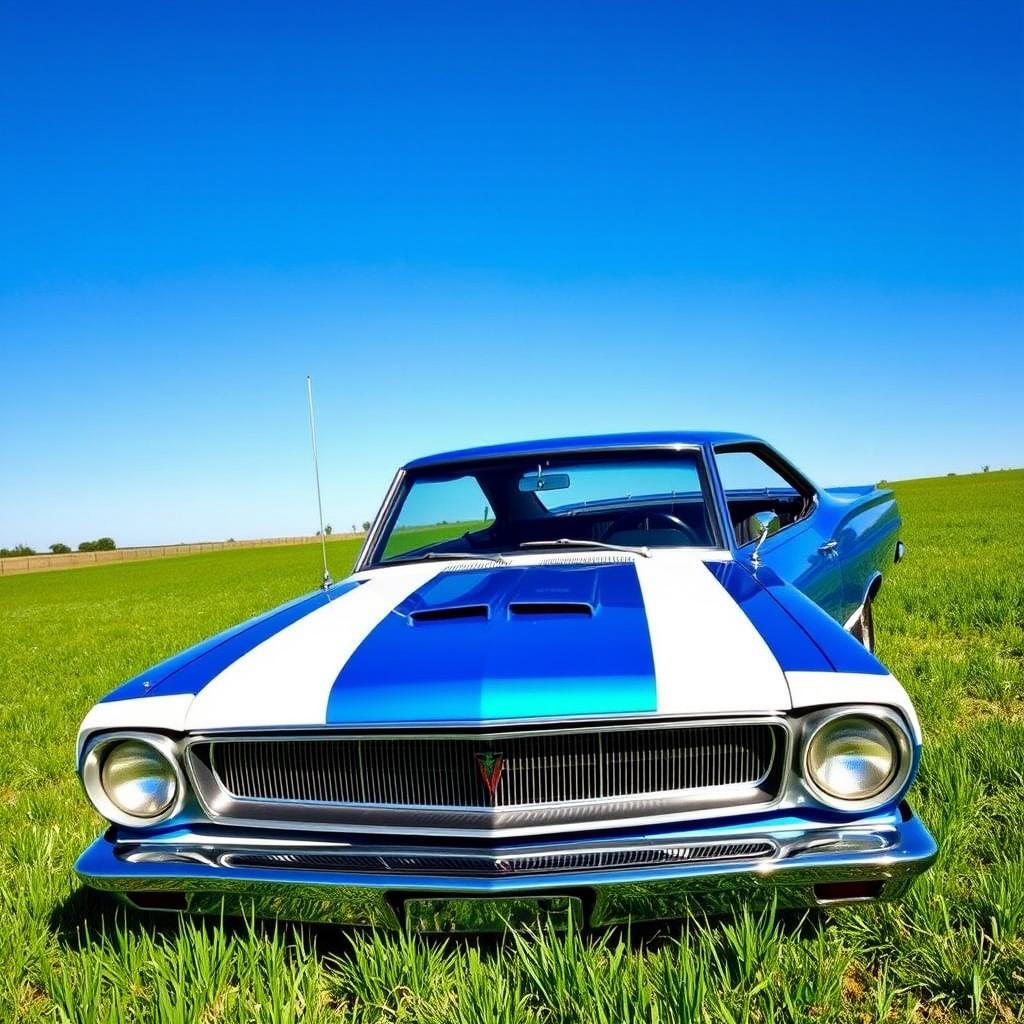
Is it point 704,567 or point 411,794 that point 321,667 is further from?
point 704,567

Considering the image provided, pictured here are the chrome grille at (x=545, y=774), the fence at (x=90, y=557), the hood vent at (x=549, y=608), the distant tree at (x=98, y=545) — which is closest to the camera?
the chrome grille at (x=545, y=774)

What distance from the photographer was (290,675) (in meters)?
1.85

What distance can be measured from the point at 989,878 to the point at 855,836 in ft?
1.87

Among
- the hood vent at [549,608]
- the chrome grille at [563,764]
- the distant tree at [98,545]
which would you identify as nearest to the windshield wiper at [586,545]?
the hood vent at [549,608]

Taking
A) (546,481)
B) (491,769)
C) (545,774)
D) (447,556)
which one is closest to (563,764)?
(545,774)

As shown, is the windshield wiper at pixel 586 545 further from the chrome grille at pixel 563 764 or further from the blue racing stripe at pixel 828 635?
the chrome grille at pixel 563 764

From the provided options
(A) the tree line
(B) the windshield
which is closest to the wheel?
(B) the windshield

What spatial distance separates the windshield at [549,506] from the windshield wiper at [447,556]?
0.03ft

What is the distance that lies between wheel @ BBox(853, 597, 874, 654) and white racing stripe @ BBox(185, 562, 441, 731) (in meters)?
2.74

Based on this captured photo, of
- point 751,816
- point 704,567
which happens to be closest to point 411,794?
point 751,816

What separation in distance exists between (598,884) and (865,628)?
10.8ft

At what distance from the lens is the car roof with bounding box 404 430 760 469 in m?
3.03

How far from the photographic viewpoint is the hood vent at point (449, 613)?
2.06m

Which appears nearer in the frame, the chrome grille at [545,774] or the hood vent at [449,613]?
the chrome grille at [545,774]
